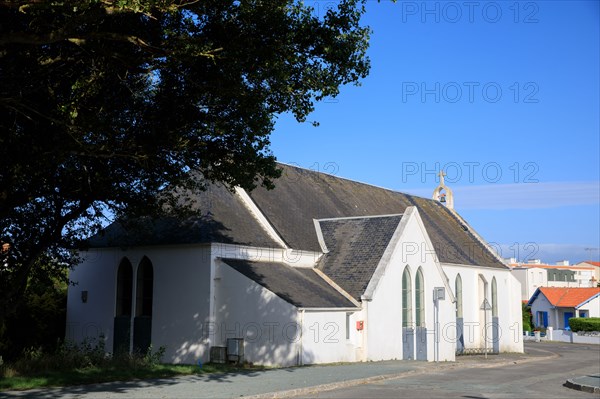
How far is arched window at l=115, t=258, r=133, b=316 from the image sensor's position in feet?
92.8

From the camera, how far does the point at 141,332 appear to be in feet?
88.7

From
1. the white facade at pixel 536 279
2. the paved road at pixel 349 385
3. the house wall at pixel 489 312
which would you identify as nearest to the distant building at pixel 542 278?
the white facade at pixel 536 279

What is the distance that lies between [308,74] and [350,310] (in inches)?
553

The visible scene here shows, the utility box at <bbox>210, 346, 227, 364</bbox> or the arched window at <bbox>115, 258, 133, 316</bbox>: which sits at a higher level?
the arched window at <bbox>115, 258, 133, 316</bbox>

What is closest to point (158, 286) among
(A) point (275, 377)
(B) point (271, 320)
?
(B) point (271, 320)

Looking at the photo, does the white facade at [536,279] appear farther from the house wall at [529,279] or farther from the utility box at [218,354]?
the utility box at [218,354]

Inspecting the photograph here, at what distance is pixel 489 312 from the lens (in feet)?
135

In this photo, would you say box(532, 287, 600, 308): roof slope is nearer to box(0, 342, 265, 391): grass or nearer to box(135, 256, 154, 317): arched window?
box(135, 256, 154, 317): arched window

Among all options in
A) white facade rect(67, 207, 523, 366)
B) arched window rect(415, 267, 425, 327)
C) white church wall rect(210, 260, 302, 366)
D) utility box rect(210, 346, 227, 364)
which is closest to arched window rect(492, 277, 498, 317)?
white facade rect(67, 207, 523, 366)

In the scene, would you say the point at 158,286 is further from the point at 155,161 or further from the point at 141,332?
the point at 155,161

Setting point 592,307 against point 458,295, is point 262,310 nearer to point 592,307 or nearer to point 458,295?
point 458,295

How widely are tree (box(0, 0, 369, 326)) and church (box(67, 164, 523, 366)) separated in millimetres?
7198

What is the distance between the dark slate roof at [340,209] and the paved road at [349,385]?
8.38m

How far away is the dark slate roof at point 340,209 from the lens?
30.5 metres
